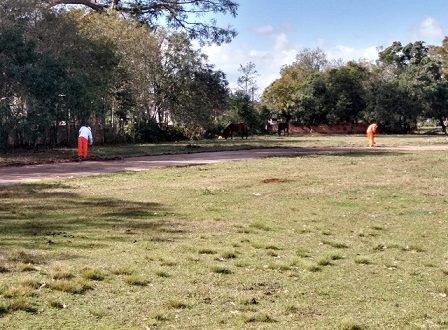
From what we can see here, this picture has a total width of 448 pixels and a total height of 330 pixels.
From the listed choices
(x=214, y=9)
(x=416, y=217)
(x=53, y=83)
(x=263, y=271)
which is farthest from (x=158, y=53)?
(x=263, y=271)

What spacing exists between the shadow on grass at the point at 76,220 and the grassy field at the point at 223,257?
0.03m

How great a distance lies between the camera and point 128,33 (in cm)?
4194

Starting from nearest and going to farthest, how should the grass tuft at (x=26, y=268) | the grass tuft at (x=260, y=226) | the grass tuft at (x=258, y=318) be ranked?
the grass tuft at (x=258, y=318) < the grass tuft at (x=26, y=268) < the grass tuft at (x=260, y=226)

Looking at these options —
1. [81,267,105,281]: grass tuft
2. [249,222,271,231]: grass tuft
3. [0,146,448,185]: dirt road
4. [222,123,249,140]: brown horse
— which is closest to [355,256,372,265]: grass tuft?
[249,222,271,231]: grass tuft

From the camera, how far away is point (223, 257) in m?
7.80

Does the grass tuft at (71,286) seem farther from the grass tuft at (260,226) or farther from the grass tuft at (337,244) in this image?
the grass tuft at (260,226)

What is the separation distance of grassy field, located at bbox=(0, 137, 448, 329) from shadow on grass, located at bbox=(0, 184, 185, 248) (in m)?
0.03

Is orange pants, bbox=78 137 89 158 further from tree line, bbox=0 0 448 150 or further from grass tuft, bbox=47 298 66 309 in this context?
grass tuft, bbox=47 298 66 309

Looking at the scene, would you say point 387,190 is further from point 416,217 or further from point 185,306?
point 185,306

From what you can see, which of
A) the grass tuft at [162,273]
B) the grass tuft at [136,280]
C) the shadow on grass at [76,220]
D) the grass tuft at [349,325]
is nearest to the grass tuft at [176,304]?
the grass tuft at [136,280]

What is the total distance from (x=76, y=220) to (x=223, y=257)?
358cm

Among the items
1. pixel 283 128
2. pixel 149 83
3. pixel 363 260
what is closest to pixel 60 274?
pixel 363 260

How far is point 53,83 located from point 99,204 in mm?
17036

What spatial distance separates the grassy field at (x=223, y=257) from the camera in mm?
5426
